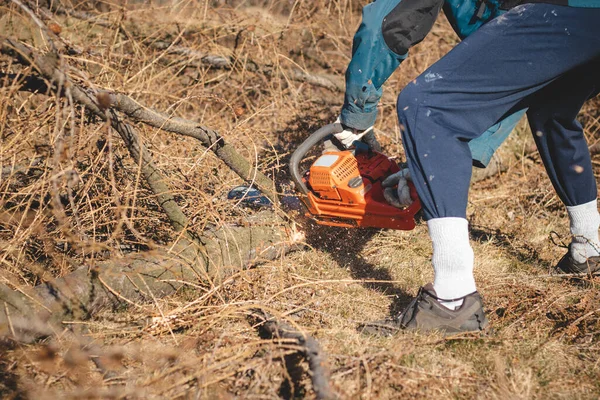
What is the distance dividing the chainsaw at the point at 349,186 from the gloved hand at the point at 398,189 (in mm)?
33

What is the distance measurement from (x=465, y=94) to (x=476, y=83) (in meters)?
0.06

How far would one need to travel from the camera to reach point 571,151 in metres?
2.65

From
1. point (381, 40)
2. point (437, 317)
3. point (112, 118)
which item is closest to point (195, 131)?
point (112, 118)

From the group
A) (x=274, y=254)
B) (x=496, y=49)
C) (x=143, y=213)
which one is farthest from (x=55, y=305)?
(x=496, y=49)

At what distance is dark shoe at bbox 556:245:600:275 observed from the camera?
2.74m

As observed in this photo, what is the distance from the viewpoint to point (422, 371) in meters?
1.99

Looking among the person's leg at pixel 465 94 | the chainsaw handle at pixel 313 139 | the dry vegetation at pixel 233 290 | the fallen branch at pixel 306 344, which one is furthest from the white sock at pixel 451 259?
the chainsaw handle at pixel 313 139

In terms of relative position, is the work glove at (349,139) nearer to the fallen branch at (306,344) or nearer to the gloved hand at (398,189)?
the gloved hand at (398,189)

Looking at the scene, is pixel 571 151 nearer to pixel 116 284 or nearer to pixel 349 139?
pixel 349 139

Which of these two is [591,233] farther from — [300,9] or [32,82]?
[300,9]

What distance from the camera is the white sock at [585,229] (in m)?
2.73

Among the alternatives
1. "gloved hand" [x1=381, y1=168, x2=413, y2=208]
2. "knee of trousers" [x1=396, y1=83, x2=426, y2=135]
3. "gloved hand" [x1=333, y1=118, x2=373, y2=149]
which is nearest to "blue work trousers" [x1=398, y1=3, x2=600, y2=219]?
"knee of trousers" [x1=396, y1=83, x2=426, y2=135]

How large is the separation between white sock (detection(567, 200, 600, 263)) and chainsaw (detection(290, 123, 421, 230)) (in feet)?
2.98

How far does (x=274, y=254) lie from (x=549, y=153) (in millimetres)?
1639
